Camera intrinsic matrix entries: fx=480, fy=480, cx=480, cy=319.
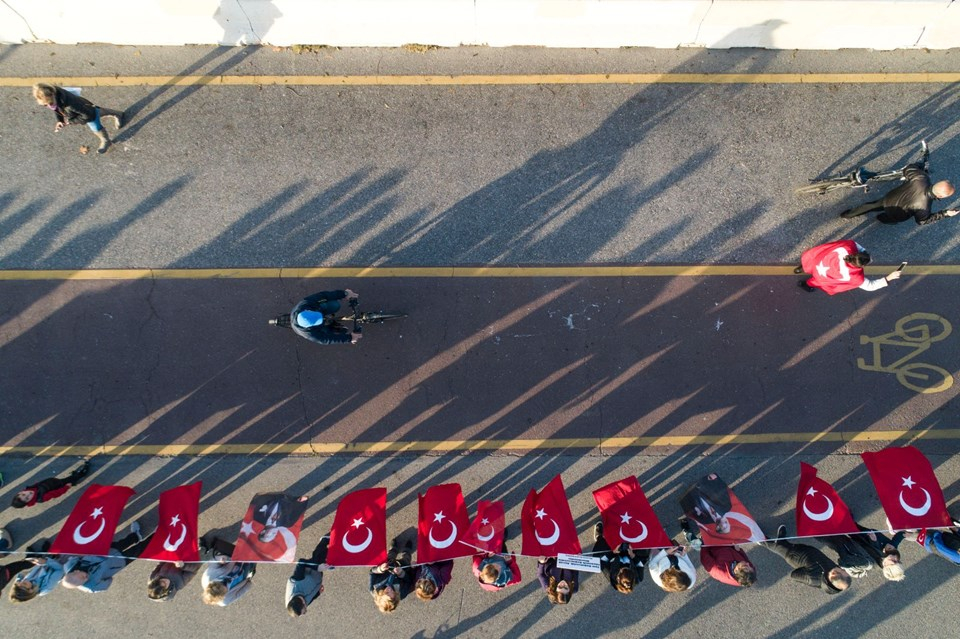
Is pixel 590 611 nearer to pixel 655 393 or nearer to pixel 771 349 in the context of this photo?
pixel 655 393

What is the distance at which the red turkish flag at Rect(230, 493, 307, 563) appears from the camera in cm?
568

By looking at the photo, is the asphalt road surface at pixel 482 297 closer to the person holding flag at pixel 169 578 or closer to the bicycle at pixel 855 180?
the bicycle at pixel 855 180

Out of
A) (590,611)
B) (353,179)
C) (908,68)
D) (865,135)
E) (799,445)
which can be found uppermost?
(353,179)

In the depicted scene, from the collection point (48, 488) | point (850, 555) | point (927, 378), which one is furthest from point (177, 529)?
point (927, 378)

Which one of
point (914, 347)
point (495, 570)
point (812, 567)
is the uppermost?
point (914, 347)

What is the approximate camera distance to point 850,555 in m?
5.96

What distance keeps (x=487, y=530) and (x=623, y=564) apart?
68.8 inches

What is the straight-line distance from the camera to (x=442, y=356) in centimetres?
674

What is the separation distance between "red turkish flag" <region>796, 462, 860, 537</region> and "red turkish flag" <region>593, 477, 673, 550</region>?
164 cm

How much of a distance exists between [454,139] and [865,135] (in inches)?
229

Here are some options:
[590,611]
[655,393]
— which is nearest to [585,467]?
[655,393]

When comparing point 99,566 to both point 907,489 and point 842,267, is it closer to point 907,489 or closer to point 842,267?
point 842,267

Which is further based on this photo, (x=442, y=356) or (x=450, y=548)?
(x=442, y=356)

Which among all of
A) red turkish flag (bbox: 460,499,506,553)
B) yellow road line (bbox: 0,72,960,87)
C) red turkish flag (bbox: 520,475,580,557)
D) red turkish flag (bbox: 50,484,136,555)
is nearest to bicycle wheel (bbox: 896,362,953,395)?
yellow road line (bbox: 0,72,960,87)
